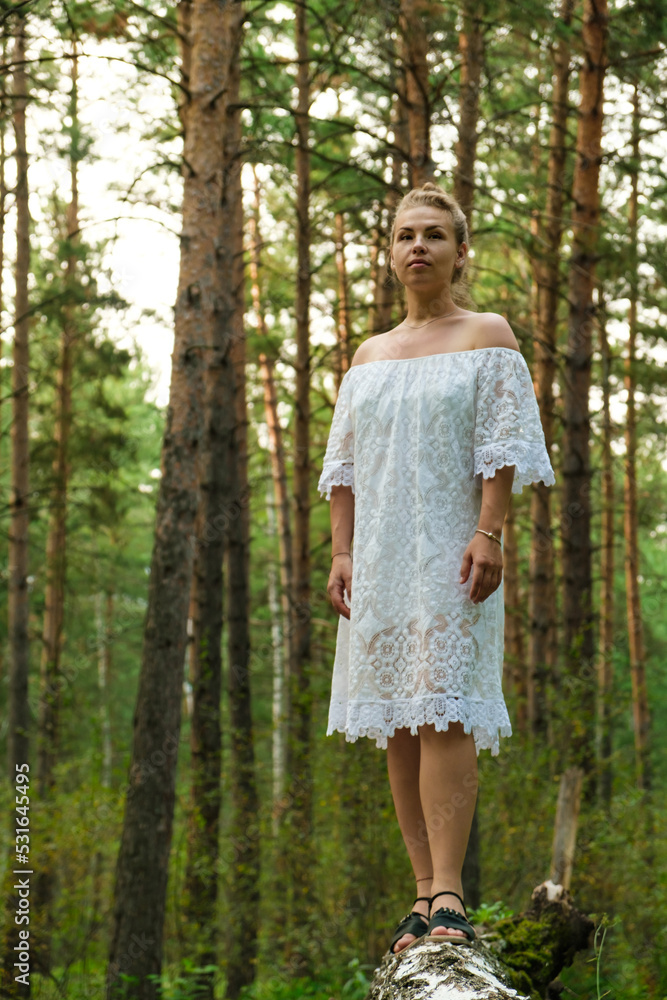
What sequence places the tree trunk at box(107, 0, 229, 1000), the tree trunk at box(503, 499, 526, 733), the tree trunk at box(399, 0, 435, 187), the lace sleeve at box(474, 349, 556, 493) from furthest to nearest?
1. the tree trunk at box(503, 499, 526, 733)
2. the tree trunk at box(399, 0, 435, 187)
3. the tree trunk at box(107, 0, 229, 1000)
4. the lace sleeve at box(474, 349, 556, 493)

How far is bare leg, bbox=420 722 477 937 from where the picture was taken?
278 centimetres

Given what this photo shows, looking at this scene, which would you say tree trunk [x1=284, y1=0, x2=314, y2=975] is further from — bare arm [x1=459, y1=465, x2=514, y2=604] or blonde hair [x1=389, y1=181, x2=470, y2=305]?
blonde hair [x1=389, y1=181, x2=470, y2=305]

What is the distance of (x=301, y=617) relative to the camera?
995 centimetres

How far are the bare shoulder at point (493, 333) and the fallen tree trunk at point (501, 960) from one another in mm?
1876

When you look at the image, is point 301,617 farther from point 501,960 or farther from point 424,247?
point 424,247

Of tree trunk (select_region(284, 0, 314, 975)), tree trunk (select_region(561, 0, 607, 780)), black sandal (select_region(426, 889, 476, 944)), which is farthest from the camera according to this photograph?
tree trunk (select_region(561, 0, 607, 780))

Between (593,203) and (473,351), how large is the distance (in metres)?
6.38

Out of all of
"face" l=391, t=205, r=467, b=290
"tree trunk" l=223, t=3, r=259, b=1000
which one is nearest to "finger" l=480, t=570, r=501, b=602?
"face" l=391, t=205, r=467, b=290

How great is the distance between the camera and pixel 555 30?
20.9 ft

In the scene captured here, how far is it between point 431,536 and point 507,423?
437mm

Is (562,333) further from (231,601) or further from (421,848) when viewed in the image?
(421,848)

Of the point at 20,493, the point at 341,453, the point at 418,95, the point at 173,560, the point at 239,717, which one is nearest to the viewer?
the point at 341,453

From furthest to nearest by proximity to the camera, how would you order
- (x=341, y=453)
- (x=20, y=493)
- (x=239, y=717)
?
1. (x=20, y=493)
2. (x=239, y=717)
3. (x=341, y=453)

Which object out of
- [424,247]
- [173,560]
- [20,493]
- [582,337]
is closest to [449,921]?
[424,247]
